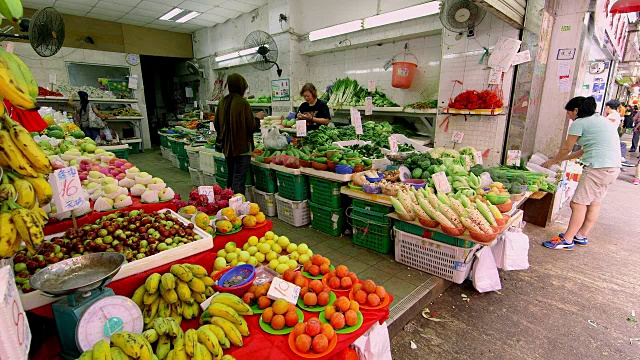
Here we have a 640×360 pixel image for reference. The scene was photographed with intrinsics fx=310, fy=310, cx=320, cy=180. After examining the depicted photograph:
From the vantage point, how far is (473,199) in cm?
345

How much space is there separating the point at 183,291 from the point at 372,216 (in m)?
2.47

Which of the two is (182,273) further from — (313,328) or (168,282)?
(313,328)

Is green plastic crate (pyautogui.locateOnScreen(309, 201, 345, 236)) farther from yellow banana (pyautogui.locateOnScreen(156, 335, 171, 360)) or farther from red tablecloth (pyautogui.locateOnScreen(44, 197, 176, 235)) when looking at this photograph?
yellow banana (pyautogui.locateOnScreen(156, 335, 171, 360))

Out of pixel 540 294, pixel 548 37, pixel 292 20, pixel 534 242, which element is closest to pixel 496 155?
pixel 534 242

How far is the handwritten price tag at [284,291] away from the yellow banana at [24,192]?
1.24 metres

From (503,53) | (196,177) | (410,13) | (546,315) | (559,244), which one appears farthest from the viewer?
(196,177)

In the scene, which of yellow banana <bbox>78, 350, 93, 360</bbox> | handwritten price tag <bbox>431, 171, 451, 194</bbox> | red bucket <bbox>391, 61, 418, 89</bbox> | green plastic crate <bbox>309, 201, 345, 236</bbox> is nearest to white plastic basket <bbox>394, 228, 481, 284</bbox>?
handwritten price tag <bbox>431, 171, 451, 194</bbox>

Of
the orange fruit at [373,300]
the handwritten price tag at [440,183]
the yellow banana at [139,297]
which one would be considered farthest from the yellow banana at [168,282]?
the handwritten price tag at [440,183]

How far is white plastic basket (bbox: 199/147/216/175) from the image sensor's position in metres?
5.92

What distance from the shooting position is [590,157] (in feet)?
13.1

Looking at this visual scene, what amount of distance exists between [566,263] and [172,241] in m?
4.46

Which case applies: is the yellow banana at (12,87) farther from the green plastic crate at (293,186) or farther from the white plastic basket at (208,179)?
the white plastic basket at (208,179)

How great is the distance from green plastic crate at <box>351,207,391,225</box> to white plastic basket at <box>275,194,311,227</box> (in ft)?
3.20

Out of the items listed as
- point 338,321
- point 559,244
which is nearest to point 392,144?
point 559,244
